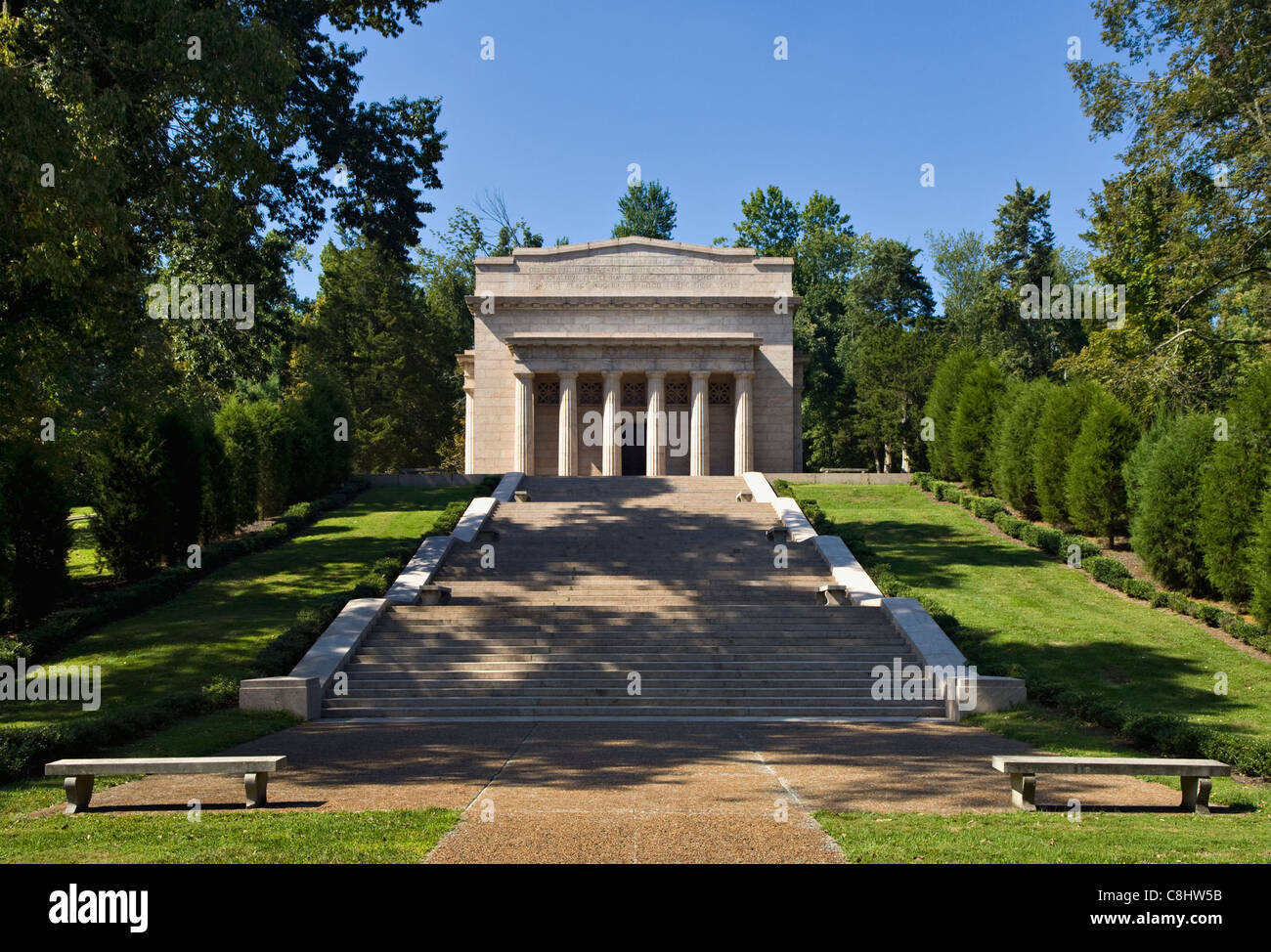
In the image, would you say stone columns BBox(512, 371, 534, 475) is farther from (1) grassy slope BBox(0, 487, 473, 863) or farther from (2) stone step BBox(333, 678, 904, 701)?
(2) stone step BBox(333, 678, 904, 701)

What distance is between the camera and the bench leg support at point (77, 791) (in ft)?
30.1

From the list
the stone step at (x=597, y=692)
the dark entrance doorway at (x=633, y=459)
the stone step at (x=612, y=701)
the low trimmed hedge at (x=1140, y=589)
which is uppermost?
the dark entrance doorway at (x=633, y=459)

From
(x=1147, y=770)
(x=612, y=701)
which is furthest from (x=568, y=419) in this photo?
(x=1147, y=770)

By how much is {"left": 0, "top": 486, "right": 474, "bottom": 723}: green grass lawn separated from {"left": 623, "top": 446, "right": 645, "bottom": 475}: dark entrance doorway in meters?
14.5

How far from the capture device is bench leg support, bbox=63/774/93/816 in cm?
919

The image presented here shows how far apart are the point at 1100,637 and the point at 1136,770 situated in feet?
34.6

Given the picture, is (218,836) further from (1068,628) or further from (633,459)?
(633,459)

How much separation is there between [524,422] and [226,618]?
22.0 m

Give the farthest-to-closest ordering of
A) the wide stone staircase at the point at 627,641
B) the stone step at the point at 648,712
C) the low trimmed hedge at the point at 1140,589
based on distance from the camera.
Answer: the low trimmed hedge at the point at 1140,589, the wide stone staircase at the point at 627,641, the stone step at the point at 648,712

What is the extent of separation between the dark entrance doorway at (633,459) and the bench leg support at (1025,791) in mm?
35203

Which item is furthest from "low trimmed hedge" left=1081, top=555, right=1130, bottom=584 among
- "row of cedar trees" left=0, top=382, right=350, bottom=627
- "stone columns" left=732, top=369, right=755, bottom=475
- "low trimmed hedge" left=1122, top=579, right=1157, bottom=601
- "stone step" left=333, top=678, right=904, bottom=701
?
"row of cedar trees" left=0, top=382, right=350, bottom=627

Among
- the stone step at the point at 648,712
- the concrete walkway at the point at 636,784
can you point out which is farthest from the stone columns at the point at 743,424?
the concrete walkway at the point at 636,784

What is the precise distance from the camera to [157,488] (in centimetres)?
2355

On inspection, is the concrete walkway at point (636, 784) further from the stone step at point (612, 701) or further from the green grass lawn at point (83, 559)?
the green grass lawn at point (83, 559)
